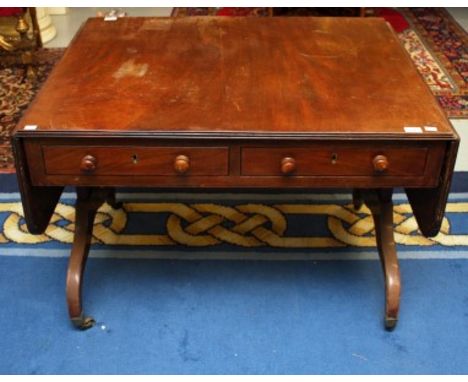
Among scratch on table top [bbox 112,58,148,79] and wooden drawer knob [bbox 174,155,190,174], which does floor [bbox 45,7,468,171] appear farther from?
wooden drawer knob [bbox 174,155,190,174]

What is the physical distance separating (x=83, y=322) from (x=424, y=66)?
7.80 feet

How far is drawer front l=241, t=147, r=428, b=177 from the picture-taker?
1.32m

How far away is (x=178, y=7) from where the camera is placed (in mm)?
4082

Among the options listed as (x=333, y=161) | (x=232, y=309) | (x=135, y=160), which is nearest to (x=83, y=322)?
(x=232, y=309)

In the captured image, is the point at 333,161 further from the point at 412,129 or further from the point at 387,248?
the point at 387,248

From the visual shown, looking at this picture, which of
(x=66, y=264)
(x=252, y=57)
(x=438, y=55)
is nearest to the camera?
(x=252, y=57)

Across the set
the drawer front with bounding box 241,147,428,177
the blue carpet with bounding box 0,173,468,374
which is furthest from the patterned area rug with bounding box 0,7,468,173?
the drawer front with bounding box 241,147,428,177

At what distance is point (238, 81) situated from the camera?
1.51 metres

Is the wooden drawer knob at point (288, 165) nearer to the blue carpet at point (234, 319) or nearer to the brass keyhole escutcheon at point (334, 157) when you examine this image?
the brass keyhole escutcheon at point (334, 157)

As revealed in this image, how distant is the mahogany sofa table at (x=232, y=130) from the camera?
4.29 ft
